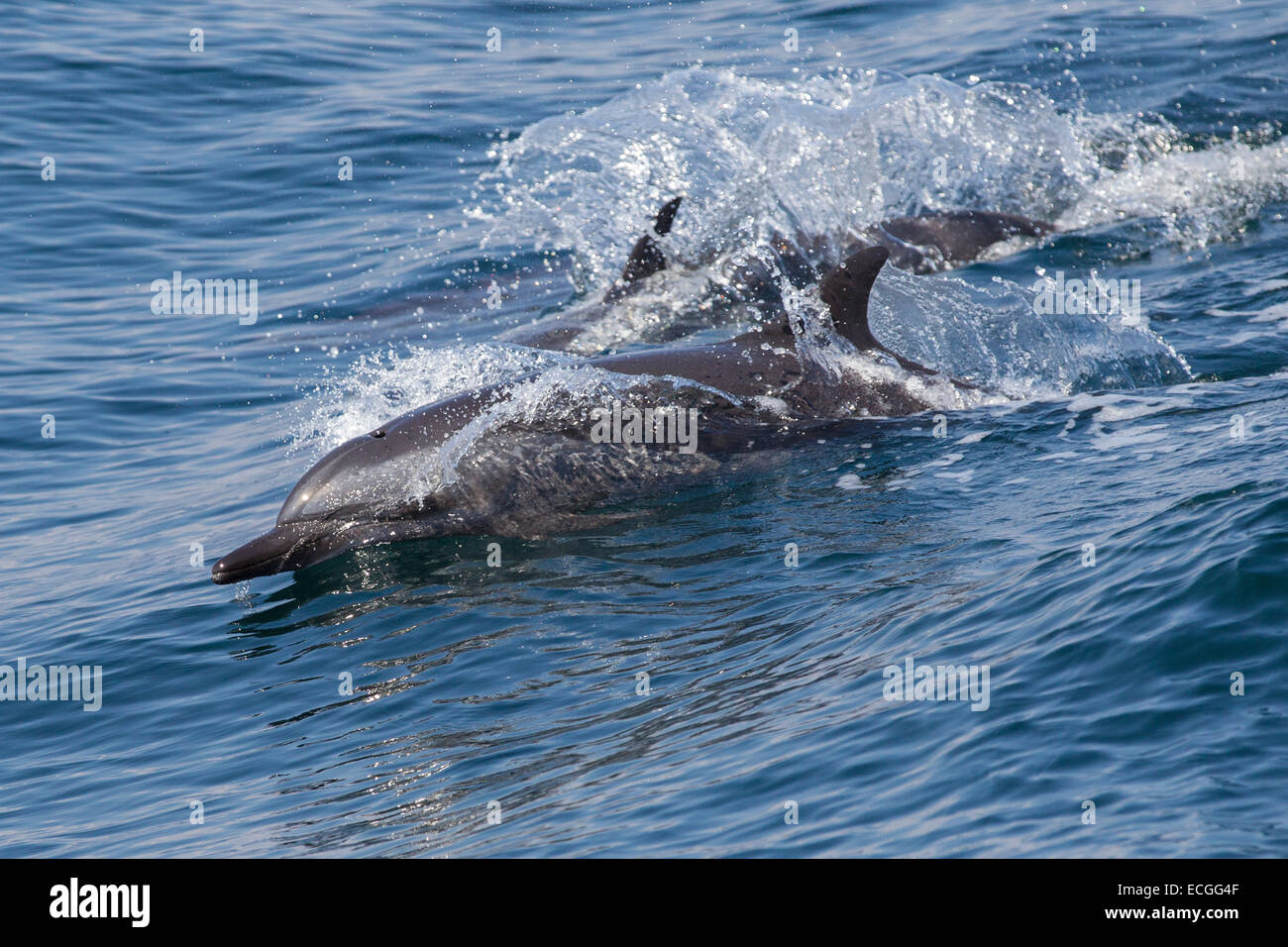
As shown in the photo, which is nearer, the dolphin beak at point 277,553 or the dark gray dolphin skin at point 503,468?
the dolphin beak at point 277,553

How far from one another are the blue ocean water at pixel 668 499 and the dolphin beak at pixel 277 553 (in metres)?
0.14

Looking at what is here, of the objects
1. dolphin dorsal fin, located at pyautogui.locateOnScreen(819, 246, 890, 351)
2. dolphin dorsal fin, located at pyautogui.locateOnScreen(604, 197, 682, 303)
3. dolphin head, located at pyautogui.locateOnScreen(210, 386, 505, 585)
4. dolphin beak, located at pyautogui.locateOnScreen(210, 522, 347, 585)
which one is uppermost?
dolphin dorsal fin, located at pyautogui.locateOnScreen(604, 197, 682, 303)

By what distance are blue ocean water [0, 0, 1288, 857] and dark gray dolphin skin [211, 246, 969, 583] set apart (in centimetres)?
20

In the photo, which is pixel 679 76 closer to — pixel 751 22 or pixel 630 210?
pixel 630 210

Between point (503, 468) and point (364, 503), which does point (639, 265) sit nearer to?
point (503, 468)

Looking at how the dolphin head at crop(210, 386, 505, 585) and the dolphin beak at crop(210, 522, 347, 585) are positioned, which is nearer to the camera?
the dolphin beak at crop(210, 522, 347, 585)

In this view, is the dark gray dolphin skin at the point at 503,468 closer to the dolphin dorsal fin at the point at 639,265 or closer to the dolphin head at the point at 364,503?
the dolphin head at the point at 364,503

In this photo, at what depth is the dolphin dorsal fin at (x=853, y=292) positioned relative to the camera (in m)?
9.65

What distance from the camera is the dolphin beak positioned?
919 centimetres

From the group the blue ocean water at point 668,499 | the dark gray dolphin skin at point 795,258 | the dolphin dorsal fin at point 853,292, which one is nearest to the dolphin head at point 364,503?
the blue ocean water at point 668,499

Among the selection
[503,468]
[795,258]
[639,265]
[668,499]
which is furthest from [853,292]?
[795,258]

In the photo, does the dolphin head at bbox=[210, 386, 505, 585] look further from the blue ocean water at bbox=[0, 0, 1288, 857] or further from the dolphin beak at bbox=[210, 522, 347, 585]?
the blue ocean water at bbox=[0, 0, 1288, 857]

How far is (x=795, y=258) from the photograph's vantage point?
50.9ft

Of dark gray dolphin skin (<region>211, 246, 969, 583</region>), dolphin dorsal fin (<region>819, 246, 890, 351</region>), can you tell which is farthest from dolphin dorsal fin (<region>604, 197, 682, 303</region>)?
dark gray dolphin skin (<region>211, 246, 969, 583</region>)
